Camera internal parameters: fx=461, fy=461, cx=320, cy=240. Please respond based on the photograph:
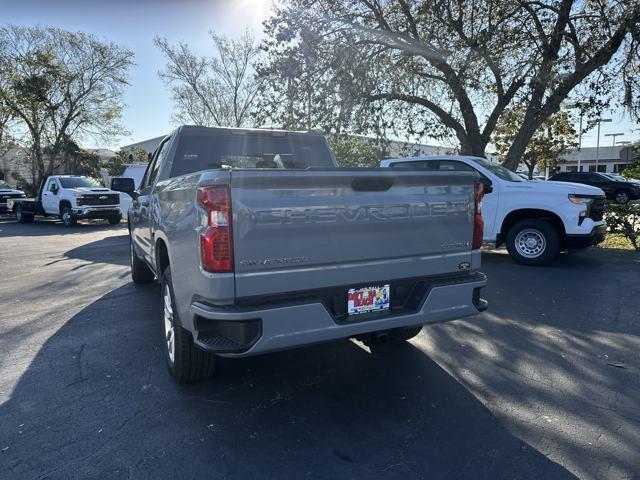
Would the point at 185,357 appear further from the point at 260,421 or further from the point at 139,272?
the point at 139,272

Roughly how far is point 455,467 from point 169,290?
7.69 ft

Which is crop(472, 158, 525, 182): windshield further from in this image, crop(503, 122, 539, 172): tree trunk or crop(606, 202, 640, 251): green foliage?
crop(503, 122, 539, 172): tree trunk

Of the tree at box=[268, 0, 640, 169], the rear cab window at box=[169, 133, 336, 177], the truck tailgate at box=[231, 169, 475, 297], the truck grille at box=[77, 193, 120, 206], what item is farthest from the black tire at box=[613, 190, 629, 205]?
the truck tailgate at box=[231, 169, 475, 297]

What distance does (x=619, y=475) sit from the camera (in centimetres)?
251

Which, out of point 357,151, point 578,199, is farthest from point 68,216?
point 578,199

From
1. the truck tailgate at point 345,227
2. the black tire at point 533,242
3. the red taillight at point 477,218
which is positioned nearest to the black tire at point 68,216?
the black tire at point 533,242

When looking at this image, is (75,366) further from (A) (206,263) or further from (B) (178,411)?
(A) (206,263)

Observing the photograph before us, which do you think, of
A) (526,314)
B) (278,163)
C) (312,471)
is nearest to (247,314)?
(312,471)

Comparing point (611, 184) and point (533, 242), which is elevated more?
point (611, 184)

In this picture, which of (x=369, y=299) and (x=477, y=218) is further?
(x=477, y=218)

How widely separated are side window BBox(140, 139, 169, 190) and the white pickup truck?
3.87 m

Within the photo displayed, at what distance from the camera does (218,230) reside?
271 centimetres

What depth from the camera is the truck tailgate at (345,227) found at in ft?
9.03

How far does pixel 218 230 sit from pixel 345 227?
0.83 m
